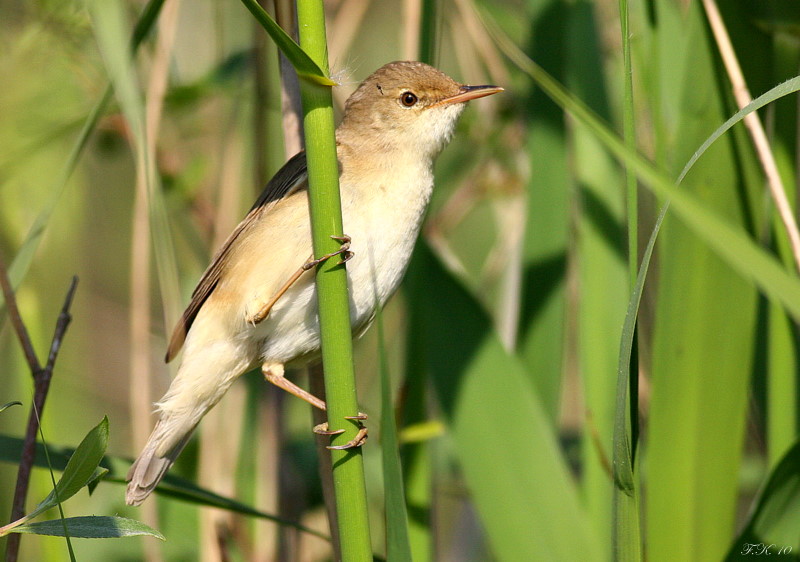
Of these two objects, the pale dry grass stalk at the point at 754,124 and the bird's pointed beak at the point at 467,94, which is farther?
the bird's pointed beak at the point at 467,94

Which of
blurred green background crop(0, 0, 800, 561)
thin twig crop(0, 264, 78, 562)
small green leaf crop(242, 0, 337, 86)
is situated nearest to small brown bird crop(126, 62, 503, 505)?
blurred green background crop(0, 0, 800, 561)

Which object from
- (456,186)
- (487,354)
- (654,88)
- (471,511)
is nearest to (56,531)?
(487,354)

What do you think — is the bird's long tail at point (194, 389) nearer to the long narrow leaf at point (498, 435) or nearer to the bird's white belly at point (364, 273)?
the bird's white belly at point (364, 273)

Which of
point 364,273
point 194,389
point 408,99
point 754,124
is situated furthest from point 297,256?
point 754,124

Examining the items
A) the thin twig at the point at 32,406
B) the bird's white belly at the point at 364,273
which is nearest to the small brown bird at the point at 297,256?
the bird's white belly at the point at 364,273

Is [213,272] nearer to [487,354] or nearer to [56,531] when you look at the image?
[487,354]
